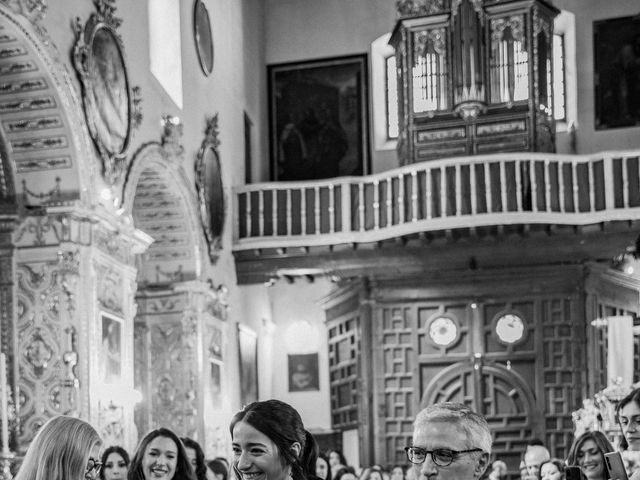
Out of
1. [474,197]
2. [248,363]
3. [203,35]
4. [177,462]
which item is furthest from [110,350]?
[248,363]

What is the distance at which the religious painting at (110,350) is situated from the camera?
12.8 meters

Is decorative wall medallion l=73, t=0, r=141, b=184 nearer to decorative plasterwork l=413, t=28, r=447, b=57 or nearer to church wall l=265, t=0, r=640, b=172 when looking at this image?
decorative plasterwork l=413, t=28, r=447, b=57

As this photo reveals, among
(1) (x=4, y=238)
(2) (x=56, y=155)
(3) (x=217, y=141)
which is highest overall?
(3) (x=217, y=141)

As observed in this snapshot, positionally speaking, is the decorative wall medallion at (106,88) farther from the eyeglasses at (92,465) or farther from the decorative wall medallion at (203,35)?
→ the eyeglasses at (92,465)

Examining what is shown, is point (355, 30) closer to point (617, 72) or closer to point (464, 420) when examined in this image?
point (617, 72)

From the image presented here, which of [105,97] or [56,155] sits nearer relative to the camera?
[56,155]

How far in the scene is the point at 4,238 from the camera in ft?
40.9

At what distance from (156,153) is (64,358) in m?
4.02

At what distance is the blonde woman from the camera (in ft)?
15.1

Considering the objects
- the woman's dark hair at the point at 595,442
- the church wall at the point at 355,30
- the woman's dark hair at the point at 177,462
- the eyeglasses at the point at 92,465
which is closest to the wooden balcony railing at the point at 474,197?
the church wall at the point at 355,30

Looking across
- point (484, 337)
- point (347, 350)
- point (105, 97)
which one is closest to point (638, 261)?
point (484, 337)

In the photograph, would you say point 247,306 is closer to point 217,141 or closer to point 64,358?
point 217,141

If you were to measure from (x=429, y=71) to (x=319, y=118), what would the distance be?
10.2 feet

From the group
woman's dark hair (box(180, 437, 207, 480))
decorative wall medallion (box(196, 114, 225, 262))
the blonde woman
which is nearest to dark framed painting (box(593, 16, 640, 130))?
decorative wall medallion (box(196, 114, 225, 262))
